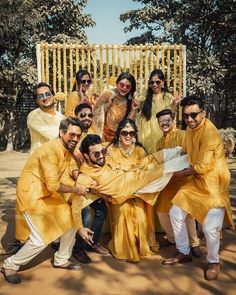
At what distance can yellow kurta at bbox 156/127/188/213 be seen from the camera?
4.17 metres

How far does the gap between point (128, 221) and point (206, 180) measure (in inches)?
38.9

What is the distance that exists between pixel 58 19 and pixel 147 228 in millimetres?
14977

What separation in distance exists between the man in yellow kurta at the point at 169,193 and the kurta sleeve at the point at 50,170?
136 centimetres

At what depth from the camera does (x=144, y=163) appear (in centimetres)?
418

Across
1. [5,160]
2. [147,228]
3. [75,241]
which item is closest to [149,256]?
[147,228]

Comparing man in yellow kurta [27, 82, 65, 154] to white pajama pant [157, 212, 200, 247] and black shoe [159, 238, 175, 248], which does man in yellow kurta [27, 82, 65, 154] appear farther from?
black shoe [159, 238, 175, 248]

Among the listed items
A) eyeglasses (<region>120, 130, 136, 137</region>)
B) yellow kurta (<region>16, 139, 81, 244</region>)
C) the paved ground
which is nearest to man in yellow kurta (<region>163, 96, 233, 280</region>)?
the paved ground

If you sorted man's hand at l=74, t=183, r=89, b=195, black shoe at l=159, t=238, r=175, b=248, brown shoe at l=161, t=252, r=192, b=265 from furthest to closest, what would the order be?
black shoe at l=159, t=238, r=175, b=248 → brown shoe at l=161, t=252, r=192, b=265 → man's hand at l=74, t=183, r=89, b=195

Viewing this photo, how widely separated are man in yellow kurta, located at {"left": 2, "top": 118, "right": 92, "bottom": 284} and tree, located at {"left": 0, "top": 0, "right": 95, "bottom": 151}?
42.3 ft

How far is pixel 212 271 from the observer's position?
3.45 metres

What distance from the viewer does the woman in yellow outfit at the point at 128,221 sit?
3.95 m

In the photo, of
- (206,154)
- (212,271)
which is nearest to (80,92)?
(206,154)

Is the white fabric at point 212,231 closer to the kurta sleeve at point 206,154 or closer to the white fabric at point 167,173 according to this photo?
the kurta sleeve at point 206,154

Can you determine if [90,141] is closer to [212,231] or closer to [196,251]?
[212,231]
